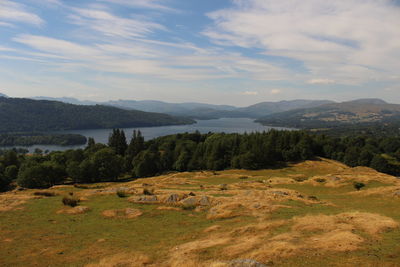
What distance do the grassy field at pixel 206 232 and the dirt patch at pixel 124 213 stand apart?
379 mm

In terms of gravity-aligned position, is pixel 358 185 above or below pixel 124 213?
below

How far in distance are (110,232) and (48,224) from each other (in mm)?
8792

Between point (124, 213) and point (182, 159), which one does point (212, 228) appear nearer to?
point (124, 213)

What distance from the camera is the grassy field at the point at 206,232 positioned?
17.5 meters

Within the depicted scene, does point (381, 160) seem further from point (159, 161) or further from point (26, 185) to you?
point (26, 185)

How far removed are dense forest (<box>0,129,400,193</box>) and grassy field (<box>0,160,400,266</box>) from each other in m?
54.5

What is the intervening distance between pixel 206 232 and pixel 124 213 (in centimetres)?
1230

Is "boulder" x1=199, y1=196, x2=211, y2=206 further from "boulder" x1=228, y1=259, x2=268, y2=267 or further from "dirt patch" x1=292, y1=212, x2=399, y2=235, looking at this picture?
"boulder" x1=228, y1=259, x2=268, y2=267

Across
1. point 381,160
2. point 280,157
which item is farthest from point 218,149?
point 381,160

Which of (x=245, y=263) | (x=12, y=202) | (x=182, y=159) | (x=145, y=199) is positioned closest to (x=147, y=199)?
(x=145, y=199)

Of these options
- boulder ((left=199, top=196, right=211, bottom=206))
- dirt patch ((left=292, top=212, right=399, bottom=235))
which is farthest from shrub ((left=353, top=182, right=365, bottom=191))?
boulder ((left=199, top=196, right=211, bottom=206))

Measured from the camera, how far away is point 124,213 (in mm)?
31078

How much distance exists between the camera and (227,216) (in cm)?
2908

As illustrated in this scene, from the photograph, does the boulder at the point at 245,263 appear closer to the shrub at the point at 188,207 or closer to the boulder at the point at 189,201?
the shrub at the point at 188,207
